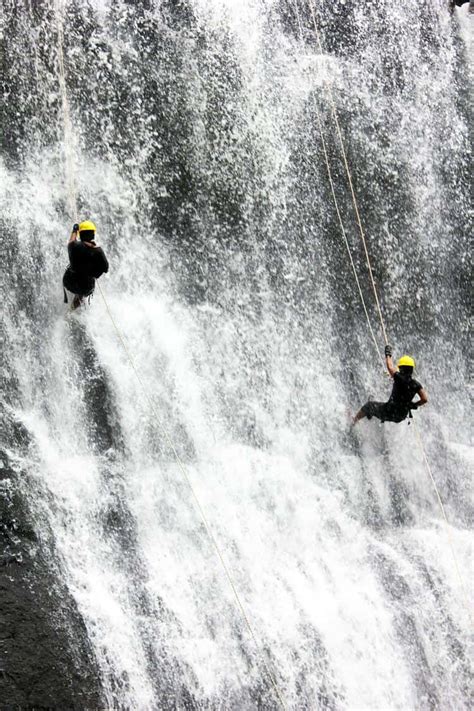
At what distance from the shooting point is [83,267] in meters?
9.59

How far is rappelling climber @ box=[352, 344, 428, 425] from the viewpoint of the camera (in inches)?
418

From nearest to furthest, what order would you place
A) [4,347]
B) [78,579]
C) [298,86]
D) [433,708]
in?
[78,579] → [4,347] → [433,708] → [298,86]

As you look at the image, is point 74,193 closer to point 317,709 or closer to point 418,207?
point 418,207

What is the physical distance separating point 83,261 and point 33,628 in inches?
148

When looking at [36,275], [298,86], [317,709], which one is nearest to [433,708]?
[317,709]

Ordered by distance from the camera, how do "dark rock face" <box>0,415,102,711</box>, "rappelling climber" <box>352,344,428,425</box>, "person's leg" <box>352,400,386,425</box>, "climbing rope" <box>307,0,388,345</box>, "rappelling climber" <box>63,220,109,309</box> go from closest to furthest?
"dark rock face" <box>0,415,102,711</box> → "rappelling climber" <box>63,220,109,309</box> → "rappelling climber" <box>352,344,428,425</box> → "person's leg" <box>352,400,386,425</box> → "climbing rope" <box>307,0,388,345</box>

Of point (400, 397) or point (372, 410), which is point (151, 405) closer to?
point (372, 410)

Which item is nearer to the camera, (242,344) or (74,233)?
(74,233)

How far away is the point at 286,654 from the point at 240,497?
182 cm

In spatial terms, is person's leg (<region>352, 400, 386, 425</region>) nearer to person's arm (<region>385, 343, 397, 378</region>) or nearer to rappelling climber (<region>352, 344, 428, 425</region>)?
rappelling climber (<region>352, 344, 428, 425</region>)

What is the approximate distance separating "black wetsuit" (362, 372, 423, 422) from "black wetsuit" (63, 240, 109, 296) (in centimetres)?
371

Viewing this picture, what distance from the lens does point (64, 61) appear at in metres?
11.1

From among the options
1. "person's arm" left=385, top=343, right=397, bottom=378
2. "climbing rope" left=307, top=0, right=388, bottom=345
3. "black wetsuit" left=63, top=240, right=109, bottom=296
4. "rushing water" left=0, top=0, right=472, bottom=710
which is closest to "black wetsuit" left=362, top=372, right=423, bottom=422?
"person's arm" left=385, top=343, right=397, bottom=378

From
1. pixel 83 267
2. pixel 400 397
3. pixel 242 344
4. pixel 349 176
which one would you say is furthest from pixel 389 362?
pixel 83 267
